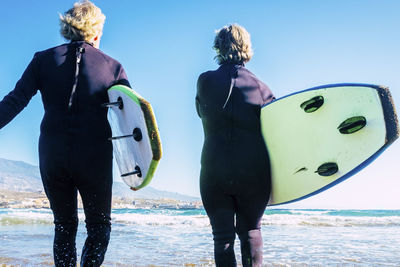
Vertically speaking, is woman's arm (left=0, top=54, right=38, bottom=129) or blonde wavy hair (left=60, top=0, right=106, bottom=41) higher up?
blonde wavy hair (left=60, top=0, right=106, bottom=41)

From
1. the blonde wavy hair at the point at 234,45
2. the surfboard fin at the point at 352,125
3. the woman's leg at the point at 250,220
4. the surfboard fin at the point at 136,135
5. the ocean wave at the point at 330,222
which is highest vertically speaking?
the blonde wavy hair at the point at 234,45

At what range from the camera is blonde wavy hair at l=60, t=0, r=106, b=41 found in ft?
7.96

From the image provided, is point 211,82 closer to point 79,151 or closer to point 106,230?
point 79,151

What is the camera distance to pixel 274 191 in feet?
8.48

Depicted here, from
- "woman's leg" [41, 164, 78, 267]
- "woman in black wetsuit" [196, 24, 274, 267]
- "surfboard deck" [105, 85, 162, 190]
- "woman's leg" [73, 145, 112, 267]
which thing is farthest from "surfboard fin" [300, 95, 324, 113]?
"woman's leg" [41, 164, 78, 267]

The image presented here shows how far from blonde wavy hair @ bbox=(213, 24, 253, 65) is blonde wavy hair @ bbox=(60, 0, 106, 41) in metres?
0.79

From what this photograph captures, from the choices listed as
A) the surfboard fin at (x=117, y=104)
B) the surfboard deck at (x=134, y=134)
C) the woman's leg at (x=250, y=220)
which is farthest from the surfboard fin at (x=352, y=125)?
the surfboard fin at (x=117, y=104)

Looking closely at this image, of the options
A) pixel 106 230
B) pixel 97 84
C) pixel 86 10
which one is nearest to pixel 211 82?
pixel 97 84

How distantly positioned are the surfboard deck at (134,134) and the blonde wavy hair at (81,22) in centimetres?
41

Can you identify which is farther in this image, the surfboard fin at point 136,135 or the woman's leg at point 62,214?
the surfboard fin at point 136,135

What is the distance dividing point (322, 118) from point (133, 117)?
50.7 inches

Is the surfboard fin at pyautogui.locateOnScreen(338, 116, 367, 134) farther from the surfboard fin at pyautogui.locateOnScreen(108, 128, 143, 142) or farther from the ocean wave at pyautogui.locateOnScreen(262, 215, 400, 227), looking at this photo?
the ocean wave at pyautogui.locateOnScreen(262, 215, 400, 227)

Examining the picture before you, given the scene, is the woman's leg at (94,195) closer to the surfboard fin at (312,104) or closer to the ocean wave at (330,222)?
the surfboard fin at (312,104)

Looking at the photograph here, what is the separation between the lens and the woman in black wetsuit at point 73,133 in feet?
7.35
